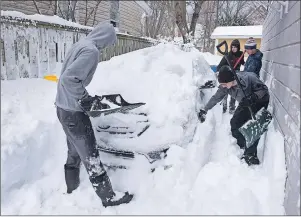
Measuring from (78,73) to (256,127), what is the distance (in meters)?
2.24

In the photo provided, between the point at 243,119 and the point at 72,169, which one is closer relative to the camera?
the point at 72,169

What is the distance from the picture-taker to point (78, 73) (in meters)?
2.59

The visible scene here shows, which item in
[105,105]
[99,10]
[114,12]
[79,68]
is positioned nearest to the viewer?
[79,68]

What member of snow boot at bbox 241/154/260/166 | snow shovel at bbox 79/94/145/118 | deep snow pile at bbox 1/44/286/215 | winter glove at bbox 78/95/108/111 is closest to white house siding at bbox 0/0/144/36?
deep snow pile at bbox 1/44/286/215

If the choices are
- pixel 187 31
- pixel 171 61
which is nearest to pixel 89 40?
pixel 171 61

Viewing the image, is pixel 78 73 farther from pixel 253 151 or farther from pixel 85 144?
pixel 253 151

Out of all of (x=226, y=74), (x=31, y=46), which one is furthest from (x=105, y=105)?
(x=31, y=46)

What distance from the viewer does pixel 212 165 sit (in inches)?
136

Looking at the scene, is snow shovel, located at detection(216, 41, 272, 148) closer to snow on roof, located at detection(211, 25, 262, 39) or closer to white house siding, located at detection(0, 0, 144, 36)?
white house siding, located at detection(0, 0, 144, 36)

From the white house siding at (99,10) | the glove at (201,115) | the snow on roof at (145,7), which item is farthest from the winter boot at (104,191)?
the snow on roof at (145,7)

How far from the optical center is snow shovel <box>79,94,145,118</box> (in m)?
2.72

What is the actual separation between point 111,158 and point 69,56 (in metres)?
1.21

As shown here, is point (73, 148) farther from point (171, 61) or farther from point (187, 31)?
point (187, 31)

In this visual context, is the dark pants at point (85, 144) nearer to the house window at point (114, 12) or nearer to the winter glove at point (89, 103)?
the winter glove at point (89, 103)
